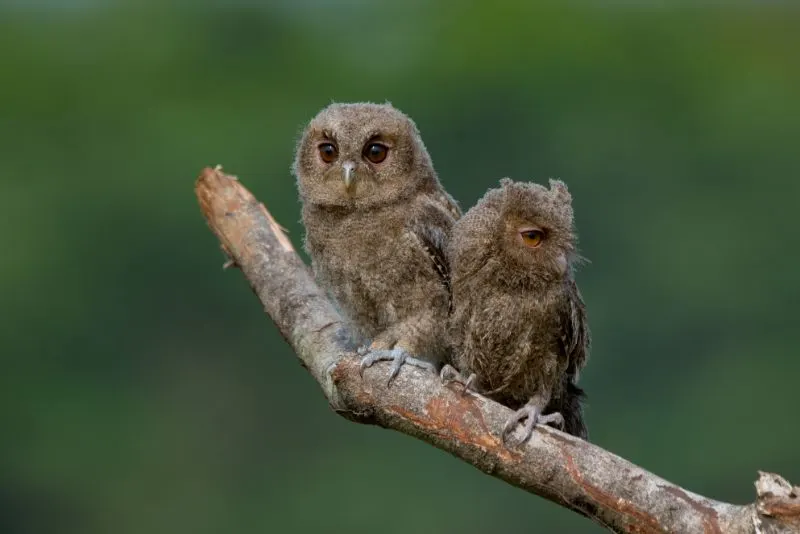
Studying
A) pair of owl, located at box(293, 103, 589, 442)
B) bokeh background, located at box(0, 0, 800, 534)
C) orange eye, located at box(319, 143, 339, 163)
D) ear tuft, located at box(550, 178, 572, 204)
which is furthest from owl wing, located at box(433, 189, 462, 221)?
bokeh background, located at box(0, 0, 800, 534)

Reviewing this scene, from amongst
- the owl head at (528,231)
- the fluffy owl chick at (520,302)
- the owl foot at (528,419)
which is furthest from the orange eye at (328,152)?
the owl foot at (528,419)

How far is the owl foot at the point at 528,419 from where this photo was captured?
3.03 m

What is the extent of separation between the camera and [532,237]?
3.13 meters

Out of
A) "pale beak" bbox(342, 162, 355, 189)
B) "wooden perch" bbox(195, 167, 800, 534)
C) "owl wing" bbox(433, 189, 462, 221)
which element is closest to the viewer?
"wooden perch" bbox(195, 167, 800, 534)

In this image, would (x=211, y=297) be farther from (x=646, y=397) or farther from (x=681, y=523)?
(x=681, y=523)

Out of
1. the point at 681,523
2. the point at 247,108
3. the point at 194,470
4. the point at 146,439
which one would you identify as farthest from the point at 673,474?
the point at 681,523

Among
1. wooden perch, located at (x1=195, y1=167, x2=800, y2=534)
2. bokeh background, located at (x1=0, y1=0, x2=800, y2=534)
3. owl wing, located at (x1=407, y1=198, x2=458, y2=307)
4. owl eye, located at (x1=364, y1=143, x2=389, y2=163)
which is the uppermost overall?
bokeh background, located at (x1=0, y1=0, x2=800, y2=534)

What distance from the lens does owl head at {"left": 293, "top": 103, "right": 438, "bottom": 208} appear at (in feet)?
11.4

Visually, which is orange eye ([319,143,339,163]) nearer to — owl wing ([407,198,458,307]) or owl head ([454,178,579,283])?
owl wing ([407,198,458,307])

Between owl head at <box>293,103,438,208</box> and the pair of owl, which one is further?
owl head at <box>293,103,438,208</box>

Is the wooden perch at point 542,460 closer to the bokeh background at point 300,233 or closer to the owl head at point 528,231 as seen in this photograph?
the owl head at point 528,231

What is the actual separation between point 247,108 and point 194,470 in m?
3.40

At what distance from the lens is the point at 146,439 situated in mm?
8805

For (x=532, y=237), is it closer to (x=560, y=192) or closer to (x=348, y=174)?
(x=560, y=192)
